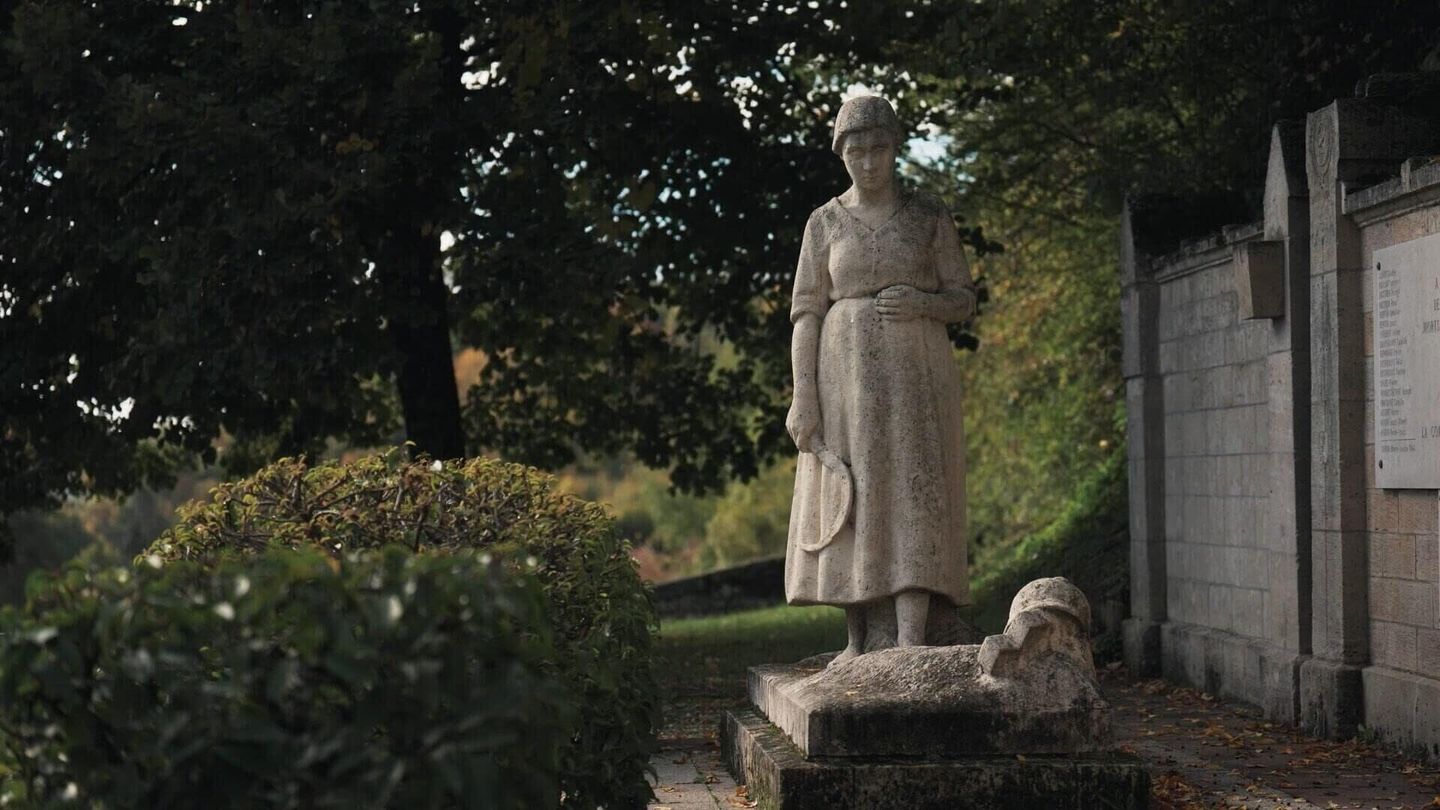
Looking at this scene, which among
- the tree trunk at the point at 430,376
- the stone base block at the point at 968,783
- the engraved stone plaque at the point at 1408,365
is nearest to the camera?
the stone base block at the point at 968,783

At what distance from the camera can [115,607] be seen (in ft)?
13.5

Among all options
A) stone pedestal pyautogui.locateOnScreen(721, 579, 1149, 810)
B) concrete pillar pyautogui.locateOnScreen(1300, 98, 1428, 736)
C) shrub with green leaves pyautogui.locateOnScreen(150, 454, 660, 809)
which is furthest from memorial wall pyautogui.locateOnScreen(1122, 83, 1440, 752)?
shrub with green leaves pyautogui.locateOnScreen(150, 454, 660, 809)

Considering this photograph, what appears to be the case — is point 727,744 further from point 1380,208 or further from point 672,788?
point 1380,208

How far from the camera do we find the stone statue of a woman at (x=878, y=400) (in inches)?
334

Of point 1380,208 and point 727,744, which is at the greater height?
point 1380,208

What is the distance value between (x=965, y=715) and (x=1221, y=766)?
301 centimetres

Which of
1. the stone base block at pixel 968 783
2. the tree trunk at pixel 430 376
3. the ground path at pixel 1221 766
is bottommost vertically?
the ground path at pixel 1221 766

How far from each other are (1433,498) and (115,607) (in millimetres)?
7827

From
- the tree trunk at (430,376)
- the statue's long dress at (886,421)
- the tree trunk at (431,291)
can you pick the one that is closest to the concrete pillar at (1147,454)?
the tree trunk at (431,291)

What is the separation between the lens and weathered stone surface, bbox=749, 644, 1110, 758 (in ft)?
24.4

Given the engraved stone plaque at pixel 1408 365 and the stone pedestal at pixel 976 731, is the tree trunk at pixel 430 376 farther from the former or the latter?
the stone pedestal at pixel 976 731

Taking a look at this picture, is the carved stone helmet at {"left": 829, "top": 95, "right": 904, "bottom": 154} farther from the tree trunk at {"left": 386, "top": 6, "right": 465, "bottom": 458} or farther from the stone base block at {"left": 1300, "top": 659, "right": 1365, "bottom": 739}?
the tree trunk at {"left": 386, "top": 6, "right": 465, "bottom": 458}

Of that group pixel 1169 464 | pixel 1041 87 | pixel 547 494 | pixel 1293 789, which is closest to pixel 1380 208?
pixel 1293 789

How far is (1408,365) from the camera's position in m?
10.2
